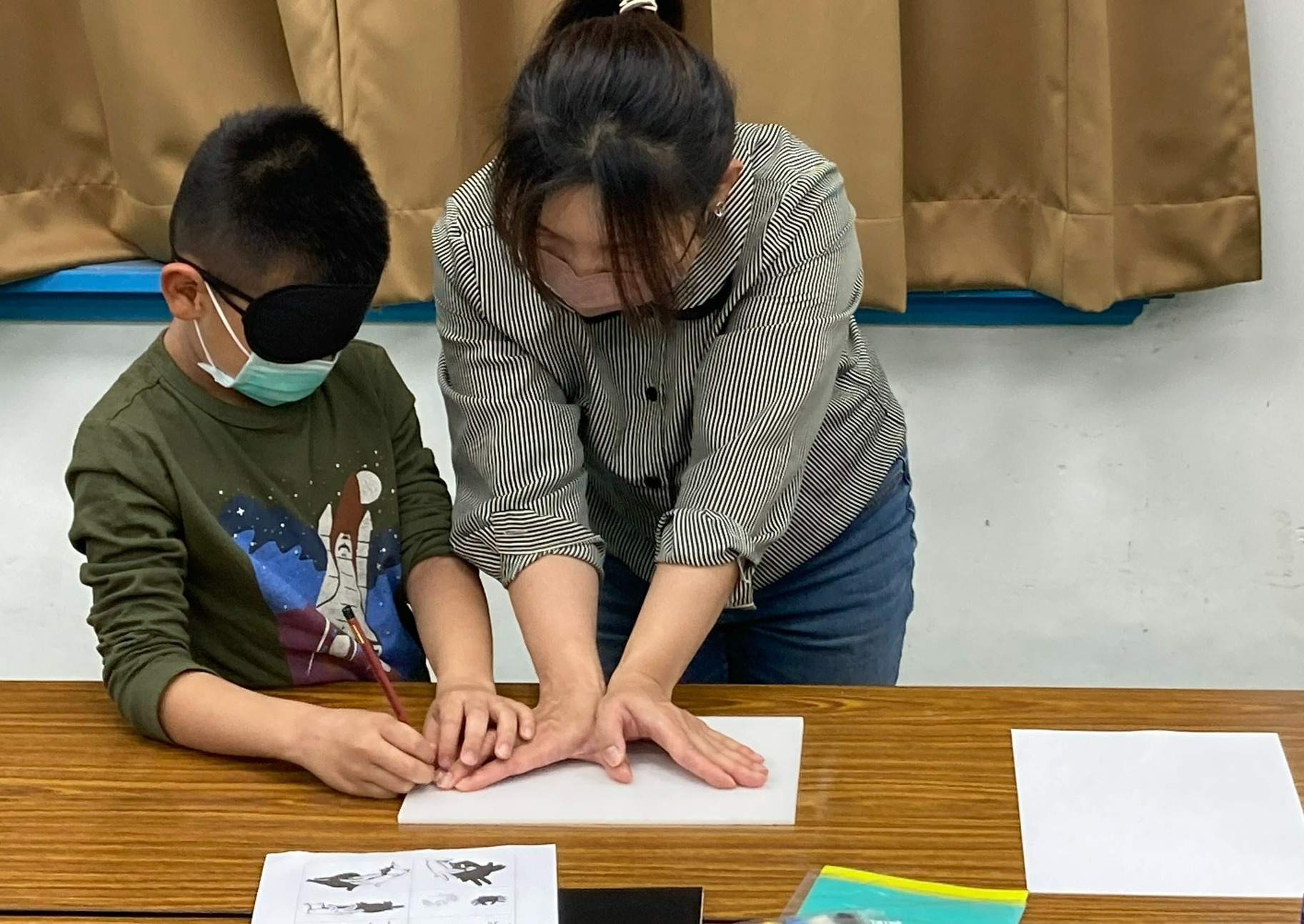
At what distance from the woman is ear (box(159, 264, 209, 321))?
8.3 inches

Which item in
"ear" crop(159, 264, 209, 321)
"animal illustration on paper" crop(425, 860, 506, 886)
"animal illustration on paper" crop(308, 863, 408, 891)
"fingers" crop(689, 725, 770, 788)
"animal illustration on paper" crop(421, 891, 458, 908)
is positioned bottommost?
"animal illustration on paper" crop(421, 891, 458, 908)

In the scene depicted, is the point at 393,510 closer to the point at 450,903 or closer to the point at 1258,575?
the point at 450,903

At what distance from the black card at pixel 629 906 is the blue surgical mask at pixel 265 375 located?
1.70 ft

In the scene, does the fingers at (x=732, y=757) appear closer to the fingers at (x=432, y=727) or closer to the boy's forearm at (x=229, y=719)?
the fingers at (x=432, y=727)

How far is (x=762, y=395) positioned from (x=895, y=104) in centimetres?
82

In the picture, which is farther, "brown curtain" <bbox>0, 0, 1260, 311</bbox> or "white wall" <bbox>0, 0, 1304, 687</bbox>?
"white wall" <bbox>0, 0, 1304, 687</bbox>

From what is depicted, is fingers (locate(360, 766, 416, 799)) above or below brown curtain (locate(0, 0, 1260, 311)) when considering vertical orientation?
below

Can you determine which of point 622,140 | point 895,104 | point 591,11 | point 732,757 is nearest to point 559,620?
point 732,757

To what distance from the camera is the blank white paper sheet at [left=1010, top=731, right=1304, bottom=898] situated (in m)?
1.04

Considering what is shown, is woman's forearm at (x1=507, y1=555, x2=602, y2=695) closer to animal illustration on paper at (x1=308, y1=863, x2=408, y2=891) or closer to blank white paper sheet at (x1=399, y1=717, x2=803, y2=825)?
blank white paper sheet at (x1=399, y1=717, x2=803, y2=825)

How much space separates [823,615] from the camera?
5.10 ft

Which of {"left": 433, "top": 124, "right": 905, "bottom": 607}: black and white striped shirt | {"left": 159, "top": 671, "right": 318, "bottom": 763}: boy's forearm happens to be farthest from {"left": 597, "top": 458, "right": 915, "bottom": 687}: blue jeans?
{"left": 159, "top": 671, "right": 318, "bottom": 763}: boy's forearm

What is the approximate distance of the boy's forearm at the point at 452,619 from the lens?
4.39 ft

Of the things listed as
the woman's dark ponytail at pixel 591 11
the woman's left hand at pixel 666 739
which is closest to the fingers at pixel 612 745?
the woman's left hand at pixel 666 739
